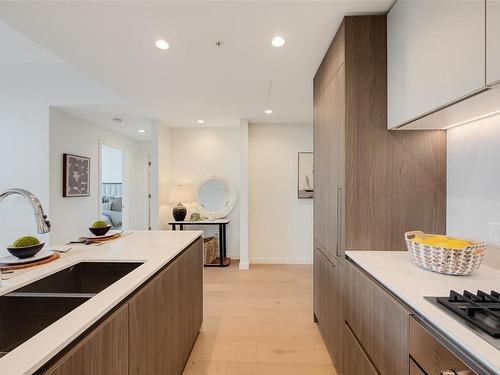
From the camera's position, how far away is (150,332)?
1299 mm

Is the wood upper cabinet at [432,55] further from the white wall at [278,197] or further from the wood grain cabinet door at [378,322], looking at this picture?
the white wall at [278,197]

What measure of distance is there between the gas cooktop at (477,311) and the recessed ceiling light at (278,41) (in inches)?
72.1

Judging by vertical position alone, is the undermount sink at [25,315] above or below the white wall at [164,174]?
below

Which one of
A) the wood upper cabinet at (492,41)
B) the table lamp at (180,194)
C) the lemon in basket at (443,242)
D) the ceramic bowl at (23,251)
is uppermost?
the wood upper cabinet at (492,41)

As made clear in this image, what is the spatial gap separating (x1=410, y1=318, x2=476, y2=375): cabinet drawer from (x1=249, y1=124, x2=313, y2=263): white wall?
362cm

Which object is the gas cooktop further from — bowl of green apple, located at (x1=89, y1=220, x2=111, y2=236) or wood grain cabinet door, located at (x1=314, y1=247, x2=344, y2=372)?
bowl of green apple, located at (x1=89, y1=220, x2=111, y2=236)

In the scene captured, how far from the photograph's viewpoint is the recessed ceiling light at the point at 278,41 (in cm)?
194

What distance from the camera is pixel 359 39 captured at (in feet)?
5.51

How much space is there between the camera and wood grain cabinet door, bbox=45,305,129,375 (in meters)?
0.73

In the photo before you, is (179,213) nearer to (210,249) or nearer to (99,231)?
(210,249)

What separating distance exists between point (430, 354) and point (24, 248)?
1.93 meters

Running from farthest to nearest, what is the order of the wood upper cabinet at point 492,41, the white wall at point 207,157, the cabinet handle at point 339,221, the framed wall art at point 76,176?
1. the white wall at point 207,157
2. the framed wall art at point 76,176
3. the cabinet handle at point 339,221
4. the wood upper cabinet at point 492,41

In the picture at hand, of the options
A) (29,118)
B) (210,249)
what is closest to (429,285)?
(210,249)

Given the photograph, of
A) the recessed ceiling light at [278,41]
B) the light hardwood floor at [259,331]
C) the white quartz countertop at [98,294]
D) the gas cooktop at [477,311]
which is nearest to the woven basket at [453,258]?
the gas cooktop at [477,311]
